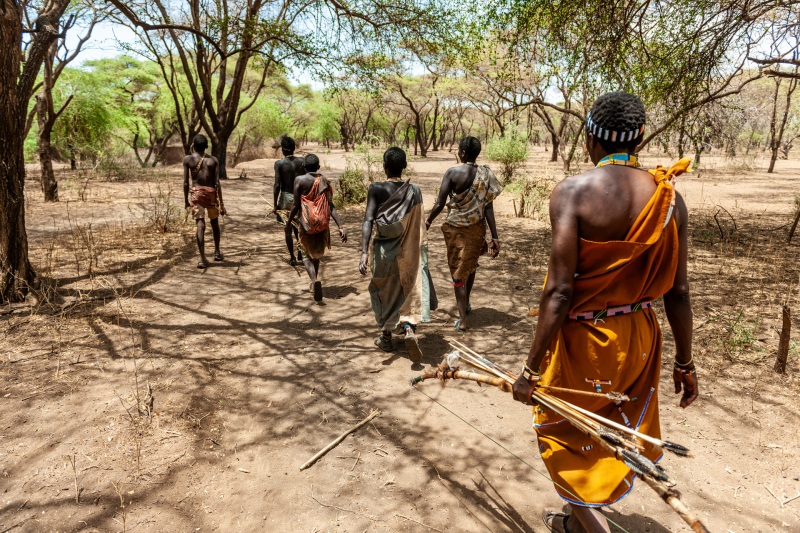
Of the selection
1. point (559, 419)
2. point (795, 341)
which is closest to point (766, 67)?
point (795, 341)

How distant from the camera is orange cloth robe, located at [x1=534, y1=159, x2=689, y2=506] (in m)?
1.54

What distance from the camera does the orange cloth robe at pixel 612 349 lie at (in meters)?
1.54

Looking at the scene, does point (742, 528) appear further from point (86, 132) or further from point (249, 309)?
point (86, 132)

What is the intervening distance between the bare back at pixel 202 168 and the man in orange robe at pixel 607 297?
531 centimetres

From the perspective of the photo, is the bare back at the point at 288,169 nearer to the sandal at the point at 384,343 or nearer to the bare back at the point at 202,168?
the bare back at the point at 202,168

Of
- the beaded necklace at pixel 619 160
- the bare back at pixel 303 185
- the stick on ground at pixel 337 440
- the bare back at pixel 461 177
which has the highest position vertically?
the beaded necklace at pixel 619 160

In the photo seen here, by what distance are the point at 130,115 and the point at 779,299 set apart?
2231 cm

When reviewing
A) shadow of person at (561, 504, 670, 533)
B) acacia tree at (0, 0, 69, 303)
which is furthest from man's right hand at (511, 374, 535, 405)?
acacia tree at (0, 0, 69, 303)

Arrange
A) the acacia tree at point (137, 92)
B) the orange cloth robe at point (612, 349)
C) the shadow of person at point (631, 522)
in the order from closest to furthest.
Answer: the orange cloth robe at point (612, 349)
the shadow of person at point (631, 522)
the acacia tree at point (137, 92)

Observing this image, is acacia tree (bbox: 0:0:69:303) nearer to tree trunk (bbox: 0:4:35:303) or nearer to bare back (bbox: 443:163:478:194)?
tree trunk (bbox: 0:4:35:303)

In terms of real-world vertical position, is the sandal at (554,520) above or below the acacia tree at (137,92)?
below

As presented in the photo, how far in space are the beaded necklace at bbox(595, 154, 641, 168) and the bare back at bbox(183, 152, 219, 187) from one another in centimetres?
531

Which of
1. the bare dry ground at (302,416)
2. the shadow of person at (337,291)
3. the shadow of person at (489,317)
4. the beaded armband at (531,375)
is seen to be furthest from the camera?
the shadow of person at (337,291)

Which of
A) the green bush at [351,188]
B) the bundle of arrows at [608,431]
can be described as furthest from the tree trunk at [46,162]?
the bundle of arrows at [608,431]
